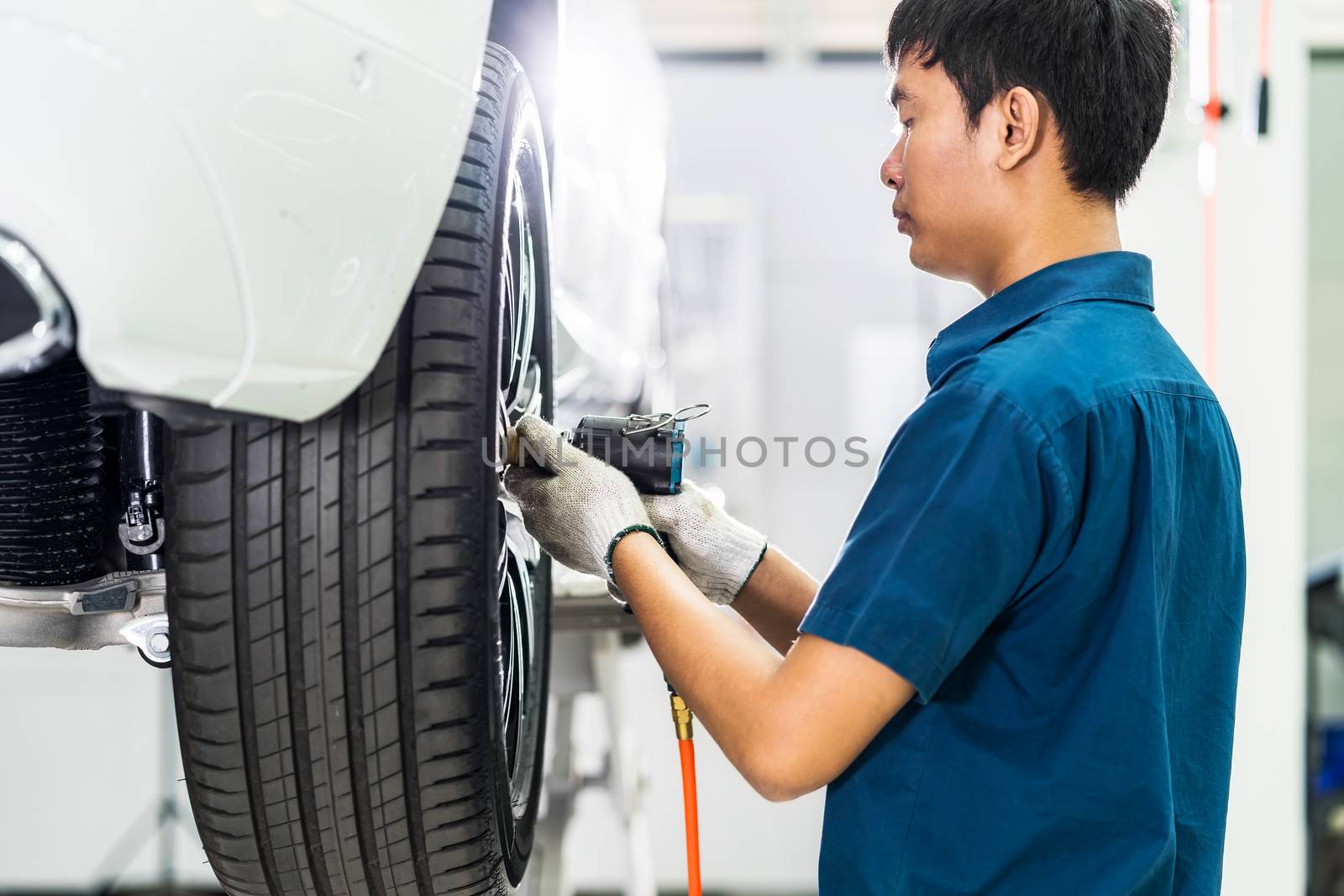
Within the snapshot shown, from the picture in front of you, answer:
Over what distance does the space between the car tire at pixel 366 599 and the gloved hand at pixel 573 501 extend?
112 millimetres

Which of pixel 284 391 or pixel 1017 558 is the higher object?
pixel 284 391

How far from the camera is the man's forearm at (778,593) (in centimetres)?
113

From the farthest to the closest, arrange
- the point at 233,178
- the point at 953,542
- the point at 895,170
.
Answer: the point at 895,170
the point at 953,542
the point at 233,178

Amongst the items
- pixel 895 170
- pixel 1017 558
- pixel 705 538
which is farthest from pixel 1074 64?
pixel 705 538

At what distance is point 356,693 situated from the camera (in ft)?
2.52

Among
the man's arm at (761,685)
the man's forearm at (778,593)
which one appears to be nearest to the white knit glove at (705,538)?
the man's forearm at (778,593)

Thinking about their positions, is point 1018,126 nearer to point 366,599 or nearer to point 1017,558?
point 1017,558

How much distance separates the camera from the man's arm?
0.74m

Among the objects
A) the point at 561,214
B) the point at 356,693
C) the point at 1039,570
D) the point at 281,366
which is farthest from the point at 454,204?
the point at 561,214

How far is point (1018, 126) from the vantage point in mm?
850

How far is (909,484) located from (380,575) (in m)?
0.40

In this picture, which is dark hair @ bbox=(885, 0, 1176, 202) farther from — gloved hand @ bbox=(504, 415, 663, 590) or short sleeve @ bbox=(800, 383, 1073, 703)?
gloved hand @ bbox=(504, 415, 663, 590)

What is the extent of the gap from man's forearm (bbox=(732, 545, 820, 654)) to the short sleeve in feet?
1.22

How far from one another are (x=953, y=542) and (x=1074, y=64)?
43 cm
